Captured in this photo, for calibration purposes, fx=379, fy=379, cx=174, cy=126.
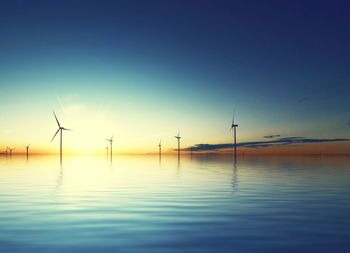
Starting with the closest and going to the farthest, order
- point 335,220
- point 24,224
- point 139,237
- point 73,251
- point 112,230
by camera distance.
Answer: point 73,251
point 139,237
point 112,230
point 24,224
point 335,220

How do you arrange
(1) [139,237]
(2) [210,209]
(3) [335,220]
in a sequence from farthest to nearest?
(2) [210,209] → (3) [335,220] → (1) [139,237]

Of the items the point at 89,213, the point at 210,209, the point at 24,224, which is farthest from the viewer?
the point at 210,209

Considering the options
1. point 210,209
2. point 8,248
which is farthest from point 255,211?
point 8,248

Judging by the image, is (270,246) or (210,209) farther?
(210,209)

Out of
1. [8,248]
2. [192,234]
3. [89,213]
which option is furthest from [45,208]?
[192,234]

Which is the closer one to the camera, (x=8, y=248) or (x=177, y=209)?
(x=8, y=248)

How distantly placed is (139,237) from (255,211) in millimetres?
11082

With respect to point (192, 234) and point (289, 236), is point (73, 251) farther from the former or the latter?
point (289, 236)

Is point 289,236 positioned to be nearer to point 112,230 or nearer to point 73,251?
point 112,230

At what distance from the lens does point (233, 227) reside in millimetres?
20938

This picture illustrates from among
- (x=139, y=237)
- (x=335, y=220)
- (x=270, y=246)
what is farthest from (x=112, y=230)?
(x=335, y=220)

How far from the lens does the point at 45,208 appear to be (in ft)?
92.9

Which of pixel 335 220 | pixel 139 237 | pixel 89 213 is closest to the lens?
pixel 139 237

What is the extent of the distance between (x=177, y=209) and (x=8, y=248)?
13572 millimetres
